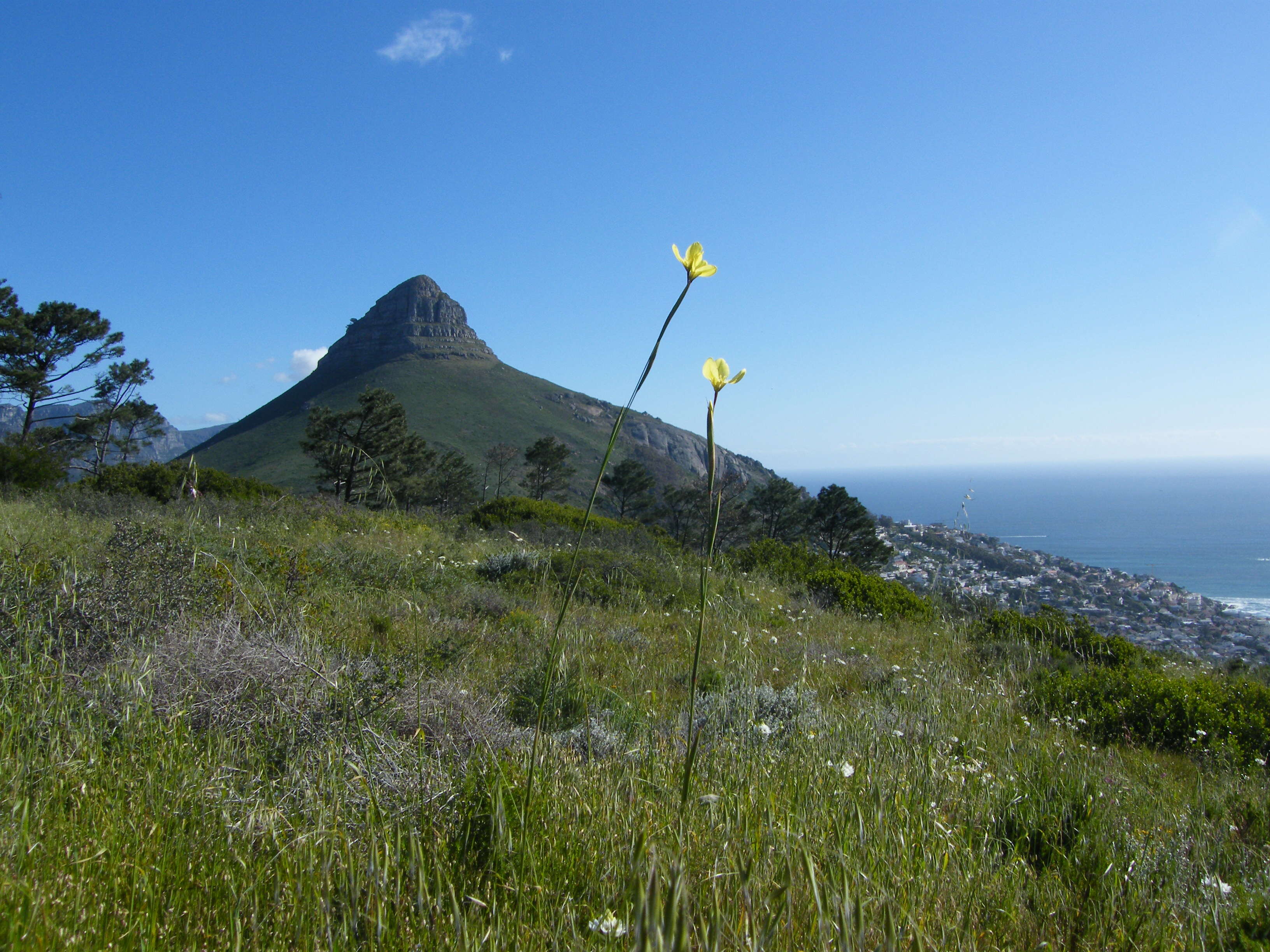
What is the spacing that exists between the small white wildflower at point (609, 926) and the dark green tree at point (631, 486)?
1325 inches

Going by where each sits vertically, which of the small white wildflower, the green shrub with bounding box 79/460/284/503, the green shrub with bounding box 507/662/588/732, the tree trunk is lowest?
the green shrub with bounding box 507/662/588/732

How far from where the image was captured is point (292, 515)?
30.8 ft

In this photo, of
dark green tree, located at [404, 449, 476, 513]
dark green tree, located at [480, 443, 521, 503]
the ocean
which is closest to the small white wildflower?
the ocean

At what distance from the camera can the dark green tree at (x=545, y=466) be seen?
3703 cm

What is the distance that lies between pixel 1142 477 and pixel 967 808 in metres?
169

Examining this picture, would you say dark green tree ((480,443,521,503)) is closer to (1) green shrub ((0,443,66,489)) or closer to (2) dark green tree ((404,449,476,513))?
(2) dark green tree ((404,449,476,513))

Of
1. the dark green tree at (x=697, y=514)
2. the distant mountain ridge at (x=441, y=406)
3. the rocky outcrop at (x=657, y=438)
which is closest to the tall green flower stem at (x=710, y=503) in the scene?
the dark green tree at (x=697, y=514)

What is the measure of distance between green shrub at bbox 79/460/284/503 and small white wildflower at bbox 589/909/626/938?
1153 centimetres

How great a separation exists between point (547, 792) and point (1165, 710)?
462 cm

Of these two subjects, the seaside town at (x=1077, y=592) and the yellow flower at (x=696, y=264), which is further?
the seaside town at (x=1077, y=592)

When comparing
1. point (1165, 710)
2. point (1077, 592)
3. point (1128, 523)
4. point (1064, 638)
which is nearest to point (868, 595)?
point (1064, 638)

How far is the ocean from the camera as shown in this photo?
61.0 feet

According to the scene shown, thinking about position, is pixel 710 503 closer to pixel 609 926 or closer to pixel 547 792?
pixel 609 926

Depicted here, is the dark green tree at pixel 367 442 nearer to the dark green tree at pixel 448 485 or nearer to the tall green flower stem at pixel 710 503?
the dark green tree at pixel 448 485
